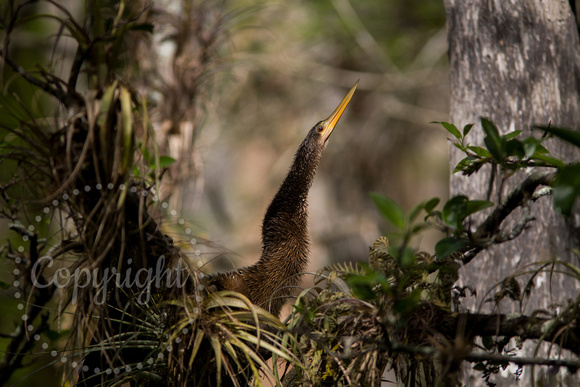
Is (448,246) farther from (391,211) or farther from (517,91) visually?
(517,91)

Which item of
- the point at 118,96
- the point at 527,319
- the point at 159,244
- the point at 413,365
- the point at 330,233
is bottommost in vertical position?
the point at 413,365

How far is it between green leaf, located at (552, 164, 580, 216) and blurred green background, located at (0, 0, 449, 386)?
15.7ft

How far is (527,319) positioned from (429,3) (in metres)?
5.61

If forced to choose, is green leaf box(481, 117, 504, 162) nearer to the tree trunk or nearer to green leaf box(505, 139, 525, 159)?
green leaf box(505, 139, 525, 159)

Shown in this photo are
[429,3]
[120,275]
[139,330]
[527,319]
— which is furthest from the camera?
[429,3]

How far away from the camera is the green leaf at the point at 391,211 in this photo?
4.53ft

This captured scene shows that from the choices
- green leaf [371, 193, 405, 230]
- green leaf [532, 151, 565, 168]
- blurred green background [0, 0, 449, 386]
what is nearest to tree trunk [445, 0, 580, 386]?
green leaf [532, 151, 565, 168]

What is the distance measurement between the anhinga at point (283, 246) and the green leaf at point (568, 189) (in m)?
1.32

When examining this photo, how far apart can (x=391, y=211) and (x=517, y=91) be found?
132 cm

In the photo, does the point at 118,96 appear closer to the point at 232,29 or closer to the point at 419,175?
the point at 232,29

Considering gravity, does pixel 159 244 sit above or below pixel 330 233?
below

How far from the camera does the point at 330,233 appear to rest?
7977 millimetres

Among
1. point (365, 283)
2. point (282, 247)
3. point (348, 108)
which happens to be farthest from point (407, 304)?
point (348, 108)

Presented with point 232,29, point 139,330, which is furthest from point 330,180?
point 139,330
